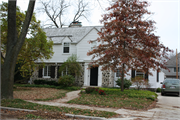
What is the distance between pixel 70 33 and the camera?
23453mm

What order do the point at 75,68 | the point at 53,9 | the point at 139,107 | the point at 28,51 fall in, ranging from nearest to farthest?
the point at 139,107, the point at 28,51, the point at 75,68, the point at 53,9

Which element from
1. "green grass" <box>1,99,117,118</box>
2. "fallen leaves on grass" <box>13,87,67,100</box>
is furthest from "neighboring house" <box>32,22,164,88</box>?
"green grass" <box>1,99,117,118</box>

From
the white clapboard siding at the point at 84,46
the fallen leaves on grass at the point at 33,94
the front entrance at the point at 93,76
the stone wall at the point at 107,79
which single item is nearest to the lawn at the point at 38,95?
the fallen leaves on grass at the point at 33,94

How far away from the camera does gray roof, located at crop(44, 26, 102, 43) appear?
2238cm

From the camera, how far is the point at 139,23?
482 inches

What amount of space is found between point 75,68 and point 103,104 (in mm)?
10103

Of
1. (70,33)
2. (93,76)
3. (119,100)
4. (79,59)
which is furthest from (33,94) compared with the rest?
(70,33)

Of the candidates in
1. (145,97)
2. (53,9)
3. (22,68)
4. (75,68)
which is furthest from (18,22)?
(53,9)

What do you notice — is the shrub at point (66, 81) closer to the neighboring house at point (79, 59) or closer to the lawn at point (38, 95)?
the neighboring house at point (79, 59)

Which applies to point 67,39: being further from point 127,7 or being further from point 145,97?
point 145,97

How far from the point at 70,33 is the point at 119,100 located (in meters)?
14.9

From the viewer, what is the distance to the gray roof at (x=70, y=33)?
2238 centimetres

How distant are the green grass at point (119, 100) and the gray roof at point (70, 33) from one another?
1107 cm

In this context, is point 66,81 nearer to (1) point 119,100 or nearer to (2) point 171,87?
(1) point 119,100
